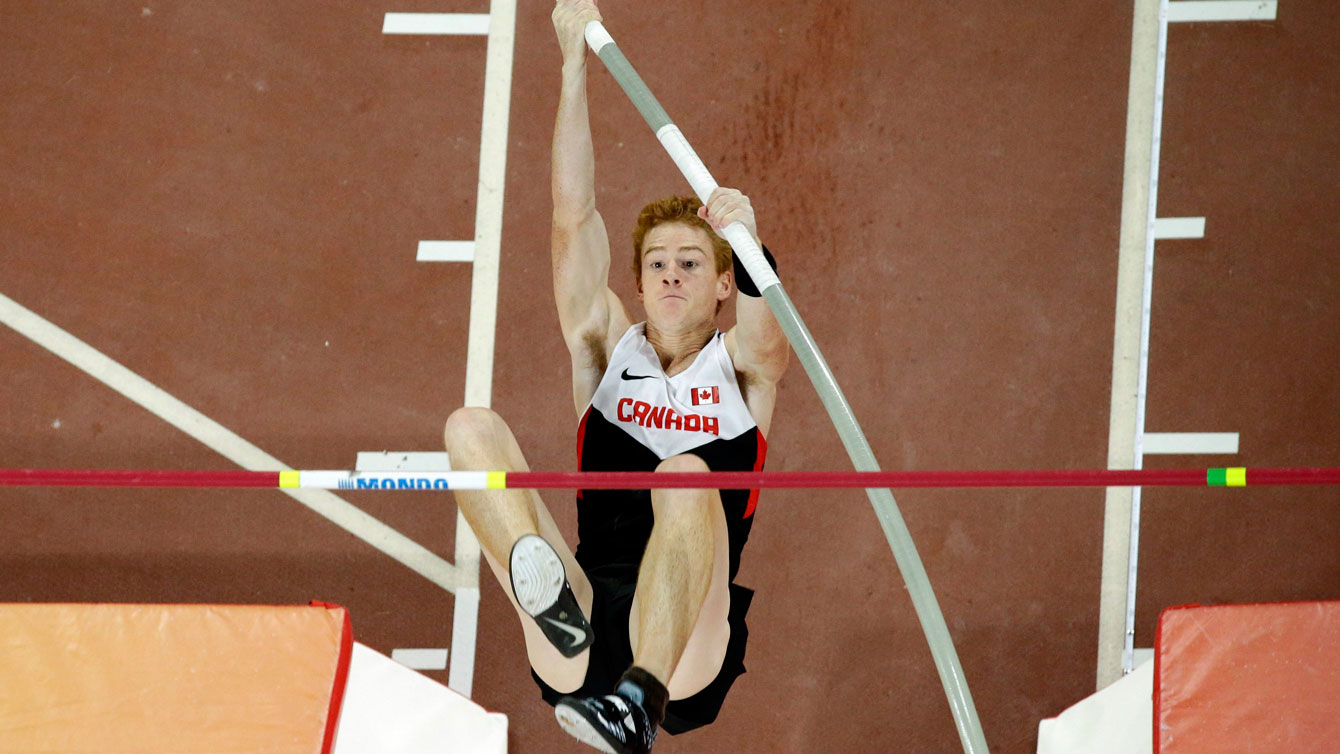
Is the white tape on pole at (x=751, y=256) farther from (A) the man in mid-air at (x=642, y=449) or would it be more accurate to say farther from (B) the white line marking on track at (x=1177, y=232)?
(B) the white line marking on track at (x=1177, y=232)

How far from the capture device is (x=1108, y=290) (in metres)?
4.00

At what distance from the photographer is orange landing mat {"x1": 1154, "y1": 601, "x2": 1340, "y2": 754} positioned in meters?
3.10

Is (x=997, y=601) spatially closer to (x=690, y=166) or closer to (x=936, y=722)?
(x=936, y=722)

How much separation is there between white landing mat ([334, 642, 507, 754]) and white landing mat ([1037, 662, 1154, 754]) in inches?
69.5

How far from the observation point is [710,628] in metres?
3.32

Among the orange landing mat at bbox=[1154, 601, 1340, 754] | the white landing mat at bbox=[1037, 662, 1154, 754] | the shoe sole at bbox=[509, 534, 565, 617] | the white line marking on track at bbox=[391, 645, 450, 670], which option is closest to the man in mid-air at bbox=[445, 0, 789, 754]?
the shoe sole at bbox=[509, 534, 565, 617]

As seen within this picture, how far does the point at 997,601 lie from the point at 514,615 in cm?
156

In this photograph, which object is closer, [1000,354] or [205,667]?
[205,667]

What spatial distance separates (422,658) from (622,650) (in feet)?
2.94

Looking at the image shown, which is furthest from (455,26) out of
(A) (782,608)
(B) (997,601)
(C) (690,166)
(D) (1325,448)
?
(D) (1325,448)

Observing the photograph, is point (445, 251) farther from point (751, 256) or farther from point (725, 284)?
point (751, 256)

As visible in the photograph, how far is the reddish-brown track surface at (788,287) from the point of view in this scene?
12.8 ft

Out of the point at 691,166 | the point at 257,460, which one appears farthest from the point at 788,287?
the point at 257,460

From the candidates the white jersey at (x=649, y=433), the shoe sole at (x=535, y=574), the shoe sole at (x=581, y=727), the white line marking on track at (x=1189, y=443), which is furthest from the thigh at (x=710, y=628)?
A: the white line marking on track at (x=1189, y=443)
